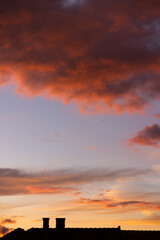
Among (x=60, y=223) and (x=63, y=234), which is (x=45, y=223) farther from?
(x=63, y=234)

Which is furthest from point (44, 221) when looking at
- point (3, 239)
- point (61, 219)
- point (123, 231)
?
point (123, 231)

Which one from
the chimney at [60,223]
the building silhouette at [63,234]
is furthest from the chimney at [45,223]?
the chimney at [60,223]

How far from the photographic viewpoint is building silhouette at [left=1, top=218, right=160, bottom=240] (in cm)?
4219

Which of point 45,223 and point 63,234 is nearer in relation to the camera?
point 63,234

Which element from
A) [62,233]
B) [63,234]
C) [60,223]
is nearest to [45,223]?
[60,223]

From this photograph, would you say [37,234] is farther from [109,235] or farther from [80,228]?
[109,235]

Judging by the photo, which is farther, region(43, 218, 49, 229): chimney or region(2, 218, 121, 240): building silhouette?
region(43, 218, 49, 229): chimney

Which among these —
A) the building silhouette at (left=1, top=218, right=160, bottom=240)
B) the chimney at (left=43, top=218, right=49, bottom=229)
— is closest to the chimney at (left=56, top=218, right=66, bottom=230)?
the building silhouette at (left=1, top=218, right=160, bottom=240)

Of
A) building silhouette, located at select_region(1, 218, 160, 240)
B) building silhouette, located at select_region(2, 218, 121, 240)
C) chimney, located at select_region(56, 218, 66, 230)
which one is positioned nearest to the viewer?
chimney, located at select_region(56, 218, 66, 230)

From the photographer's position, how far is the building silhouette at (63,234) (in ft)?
138

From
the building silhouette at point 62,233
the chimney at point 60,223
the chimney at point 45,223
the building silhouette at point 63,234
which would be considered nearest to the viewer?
the chimney at point 60,223

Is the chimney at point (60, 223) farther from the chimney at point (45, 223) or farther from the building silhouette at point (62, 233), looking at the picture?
the chimney at point (45, 223)

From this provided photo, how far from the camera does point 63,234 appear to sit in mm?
42281

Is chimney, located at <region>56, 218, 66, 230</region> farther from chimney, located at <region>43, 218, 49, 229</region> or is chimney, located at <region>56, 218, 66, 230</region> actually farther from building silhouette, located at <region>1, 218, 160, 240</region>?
chimney, located at <region>43, 218, 49, 229</region>
